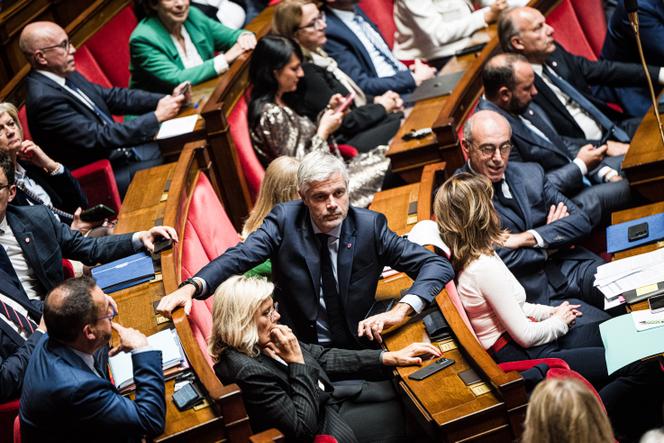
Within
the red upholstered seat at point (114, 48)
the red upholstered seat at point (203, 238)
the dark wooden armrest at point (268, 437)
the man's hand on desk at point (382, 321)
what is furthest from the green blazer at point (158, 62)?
the dark wooden armrest at point (268, 437)

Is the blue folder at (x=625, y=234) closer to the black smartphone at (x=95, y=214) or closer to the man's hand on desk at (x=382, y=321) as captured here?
the man's hand on desk at (x=382, y=321)

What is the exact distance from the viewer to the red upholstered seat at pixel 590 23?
3.67 metres

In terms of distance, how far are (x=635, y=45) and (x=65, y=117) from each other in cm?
177

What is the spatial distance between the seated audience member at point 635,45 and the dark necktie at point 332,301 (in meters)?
1.60

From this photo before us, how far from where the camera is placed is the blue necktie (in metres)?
3.44

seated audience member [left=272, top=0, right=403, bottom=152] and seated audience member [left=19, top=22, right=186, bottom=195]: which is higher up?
seated audience member [left=19, top=22, right=186, bottom=195]

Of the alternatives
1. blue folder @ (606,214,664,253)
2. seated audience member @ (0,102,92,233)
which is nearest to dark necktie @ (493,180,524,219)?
blue folder @ (606,214,664,253)

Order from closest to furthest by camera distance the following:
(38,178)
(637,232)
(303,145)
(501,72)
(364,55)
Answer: (637,232) → (38,178) → (501,72) → (303,145) → (364,55)

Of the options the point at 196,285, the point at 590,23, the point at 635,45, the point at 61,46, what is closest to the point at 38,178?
the point at 61,46

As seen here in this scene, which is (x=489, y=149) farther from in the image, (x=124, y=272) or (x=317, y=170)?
(x=124, y=272)

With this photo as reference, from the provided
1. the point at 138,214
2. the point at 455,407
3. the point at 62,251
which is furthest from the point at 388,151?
the point at 455,407

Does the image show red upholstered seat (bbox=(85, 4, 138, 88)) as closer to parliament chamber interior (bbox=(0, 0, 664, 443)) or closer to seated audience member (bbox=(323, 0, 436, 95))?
parliament chamber interior (bbox=(0, 0, 664, 443))

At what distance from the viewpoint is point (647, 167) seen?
2418 millimetres

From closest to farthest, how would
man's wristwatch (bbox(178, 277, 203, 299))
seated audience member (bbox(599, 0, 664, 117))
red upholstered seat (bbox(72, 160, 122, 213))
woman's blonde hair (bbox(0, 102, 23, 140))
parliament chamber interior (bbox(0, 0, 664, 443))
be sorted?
parliament chamber interior (bbox(0, 0, 664, 443))
man's wristwatch (bbox(178, 277, 203, 299))
woman's blonde hair (bbox(0, 102, 23, 140))
red upholstered seat (bbox(72, 160, 122, 213))
seated audience member (bbox(599, 0, 664, 117))
